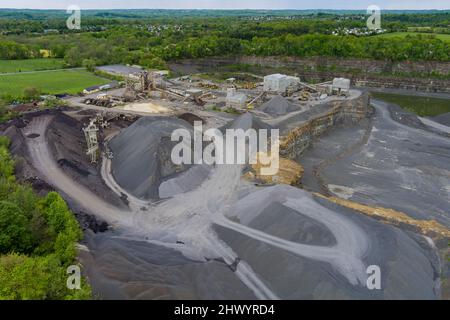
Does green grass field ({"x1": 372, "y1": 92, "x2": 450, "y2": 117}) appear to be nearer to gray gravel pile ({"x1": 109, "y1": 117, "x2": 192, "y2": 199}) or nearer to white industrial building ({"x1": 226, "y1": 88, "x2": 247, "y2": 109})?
white industrial building ({"x1": 226, "y1": 88, "x2": 247, "y2": 109})

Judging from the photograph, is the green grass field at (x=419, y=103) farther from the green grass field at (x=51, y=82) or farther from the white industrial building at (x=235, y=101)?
the green grass field at (x=51, y=82)

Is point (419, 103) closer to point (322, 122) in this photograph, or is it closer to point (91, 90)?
point (322, 122)

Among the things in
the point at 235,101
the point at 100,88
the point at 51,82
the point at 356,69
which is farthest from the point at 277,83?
the point at 51,82

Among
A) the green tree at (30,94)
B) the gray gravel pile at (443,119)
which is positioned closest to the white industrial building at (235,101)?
the green tree at (30,94)

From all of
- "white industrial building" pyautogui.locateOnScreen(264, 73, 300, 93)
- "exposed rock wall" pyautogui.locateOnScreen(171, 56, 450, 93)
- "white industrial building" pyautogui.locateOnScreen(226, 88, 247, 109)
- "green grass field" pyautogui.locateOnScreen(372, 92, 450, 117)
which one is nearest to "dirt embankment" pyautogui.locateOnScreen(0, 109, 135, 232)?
"white industrial building" pyautogui.locateOnScreen(226, 88, 247, 109)

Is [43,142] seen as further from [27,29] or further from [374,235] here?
[27,29]

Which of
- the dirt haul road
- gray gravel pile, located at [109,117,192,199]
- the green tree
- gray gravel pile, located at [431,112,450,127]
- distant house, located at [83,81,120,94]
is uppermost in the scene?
distant house, located at [83,81,120,94]
